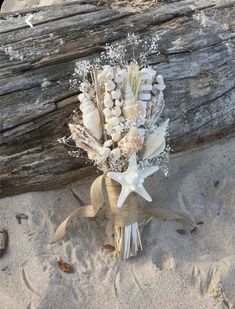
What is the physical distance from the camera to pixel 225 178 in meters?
2.73

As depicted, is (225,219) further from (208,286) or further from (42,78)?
(42,78)

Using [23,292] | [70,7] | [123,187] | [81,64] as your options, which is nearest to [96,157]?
[123,187]

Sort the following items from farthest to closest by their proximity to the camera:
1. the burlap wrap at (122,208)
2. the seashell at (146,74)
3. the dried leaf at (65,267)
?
the dried leaf at (65,267) → the burlap wrap at (122,208) → the seashell at (146,74)

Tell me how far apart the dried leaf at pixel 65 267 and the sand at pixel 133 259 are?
0.02m

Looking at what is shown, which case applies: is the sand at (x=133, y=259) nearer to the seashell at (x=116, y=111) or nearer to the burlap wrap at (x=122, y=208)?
the burlap wrap at (x=122, y=208)

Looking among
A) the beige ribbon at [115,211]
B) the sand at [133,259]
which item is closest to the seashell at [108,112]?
the beige ribbon at [115,211]

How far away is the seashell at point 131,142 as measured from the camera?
211cm

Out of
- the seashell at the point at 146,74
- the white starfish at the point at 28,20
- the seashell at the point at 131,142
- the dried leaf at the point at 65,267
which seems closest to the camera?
the seashell at the point at 131,142

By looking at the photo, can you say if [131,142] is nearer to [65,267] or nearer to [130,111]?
[130,111]

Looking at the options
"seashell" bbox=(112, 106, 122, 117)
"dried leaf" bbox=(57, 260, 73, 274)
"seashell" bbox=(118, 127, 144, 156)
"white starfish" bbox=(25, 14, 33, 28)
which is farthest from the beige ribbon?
"white starfish" bbox=(25, 14, 33, 28)

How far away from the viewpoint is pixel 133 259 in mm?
2471

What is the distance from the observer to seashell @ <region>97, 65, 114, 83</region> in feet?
7.00

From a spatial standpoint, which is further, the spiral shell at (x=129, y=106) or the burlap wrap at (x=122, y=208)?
the burlap wrap at (x=122, y=208)

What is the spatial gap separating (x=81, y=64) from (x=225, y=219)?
1054 millimetres
